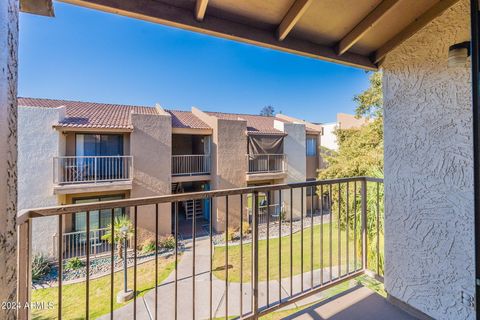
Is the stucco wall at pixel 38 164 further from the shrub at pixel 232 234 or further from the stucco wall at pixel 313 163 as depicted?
the stucco wall at pixel 313 163

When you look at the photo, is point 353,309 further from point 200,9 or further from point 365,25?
point 200,9

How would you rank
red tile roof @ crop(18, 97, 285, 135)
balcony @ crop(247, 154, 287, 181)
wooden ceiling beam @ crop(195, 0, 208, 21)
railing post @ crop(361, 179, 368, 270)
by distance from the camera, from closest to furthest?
1. wooden ceiling beam @ crop(195, 0, 208, 21)
2. railing post @ crop(361, 179, 368, 270)
3. red tile roof @ crop(18, 97, 285, 135)
4. balcony @ crop(247, 154, 287, 181)

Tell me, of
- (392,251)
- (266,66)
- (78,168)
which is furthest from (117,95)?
(392,251)

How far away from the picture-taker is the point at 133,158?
372 inches

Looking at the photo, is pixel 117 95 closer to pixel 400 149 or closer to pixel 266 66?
pixel 266 66

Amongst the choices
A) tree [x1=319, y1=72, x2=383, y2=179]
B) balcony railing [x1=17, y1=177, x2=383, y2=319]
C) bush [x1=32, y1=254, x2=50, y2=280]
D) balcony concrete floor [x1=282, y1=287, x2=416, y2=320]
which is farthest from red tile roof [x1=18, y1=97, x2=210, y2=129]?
balcony concrete floor [x1=282, y1=287, x2=416, y2=320]

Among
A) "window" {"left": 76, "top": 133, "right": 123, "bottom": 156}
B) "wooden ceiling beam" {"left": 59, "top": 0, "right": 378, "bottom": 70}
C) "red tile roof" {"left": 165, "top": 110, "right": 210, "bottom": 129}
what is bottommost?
"window" {"left": 76, "top": 133, "right": 123, "bottom": 156}

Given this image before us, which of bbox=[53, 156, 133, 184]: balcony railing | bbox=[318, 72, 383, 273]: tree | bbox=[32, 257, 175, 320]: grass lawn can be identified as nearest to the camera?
bbox=[32, 257, 175, 320]: grass lawn

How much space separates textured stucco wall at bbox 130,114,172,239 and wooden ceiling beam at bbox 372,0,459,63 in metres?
9.04

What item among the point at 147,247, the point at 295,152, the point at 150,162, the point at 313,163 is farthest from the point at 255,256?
the point at 313,163

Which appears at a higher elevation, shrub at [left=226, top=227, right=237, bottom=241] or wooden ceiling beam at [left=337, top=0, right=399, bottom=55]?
wooden ceiling beam at [left=337, top=0, right=399, bottom=55]

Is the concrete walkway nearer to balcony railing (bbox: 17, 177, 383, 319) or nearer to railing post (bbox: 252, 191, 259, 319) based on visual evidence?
balcony railing (bbox: 17, 177, 383, 319)

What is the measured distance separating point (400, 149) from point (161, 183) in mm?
9334

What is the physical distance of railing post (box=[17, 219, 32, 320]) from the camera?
115cm
